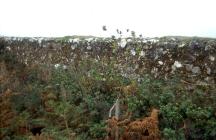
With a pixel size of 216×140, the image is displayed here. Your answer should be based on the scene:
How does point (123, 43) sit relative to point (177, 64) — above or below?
above

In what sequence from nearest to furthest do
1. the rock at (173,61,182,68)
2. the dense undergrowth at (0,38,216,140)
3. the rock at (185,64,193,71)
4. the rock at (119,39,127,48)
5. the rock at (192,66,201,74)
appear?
1. the dense undergrowth at (0,38,216,140)
2. the rock at (192,66,201,74)
3. the rock at (185,64,193,71)
4. the rock at (173,61,182,68)
5. the rock at (119,39,127,48)

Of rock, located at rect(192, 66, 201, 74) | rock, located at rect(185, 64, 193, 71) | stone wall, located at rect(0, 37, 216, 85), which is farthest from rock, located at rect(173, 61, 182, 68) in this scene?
rock, located at rect(192, 66, 201, 74)

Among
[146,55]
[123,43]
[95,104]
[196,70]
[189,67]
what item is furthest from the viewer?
[123,43]

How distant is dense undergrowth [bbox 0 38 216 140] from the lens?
900 cm

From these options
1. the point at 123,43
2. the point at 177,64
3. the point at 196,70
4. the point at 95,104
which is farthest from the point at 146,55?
the point at 95,104

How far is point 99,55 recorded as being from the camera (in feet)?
39.4

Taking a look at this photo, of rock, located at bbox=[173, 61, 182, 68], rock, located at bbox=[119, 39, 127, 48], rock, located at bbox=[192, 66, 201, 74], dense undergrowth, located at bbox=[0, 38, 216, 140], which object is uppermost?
rock, located at bbox=[119, 39, 127, 48]

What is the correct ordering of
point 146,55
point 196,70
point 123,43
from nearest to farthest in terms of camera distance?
point 196,70 < point 146,55 < point 123,43

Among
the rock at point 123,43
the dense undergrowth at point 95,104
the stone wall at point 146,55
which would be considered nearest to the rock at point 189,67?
the stone wall at point 146,55

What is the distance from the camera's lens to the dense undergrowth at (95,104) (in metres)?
9.00

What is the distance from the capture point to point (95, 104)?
10297 mm

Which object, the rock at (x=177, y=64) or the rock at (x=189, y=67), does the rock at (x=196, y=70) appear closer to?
the rock at (x=189, y=67)

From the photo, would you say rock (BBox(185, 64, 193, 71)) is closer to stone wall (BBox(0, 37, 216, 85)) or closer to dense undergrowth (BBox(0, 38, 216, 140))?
stone wall (BBox(0, 37, 216, 85))

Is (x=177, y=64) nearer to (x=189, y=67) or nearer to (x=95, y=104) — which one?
(x=189, y=67)
